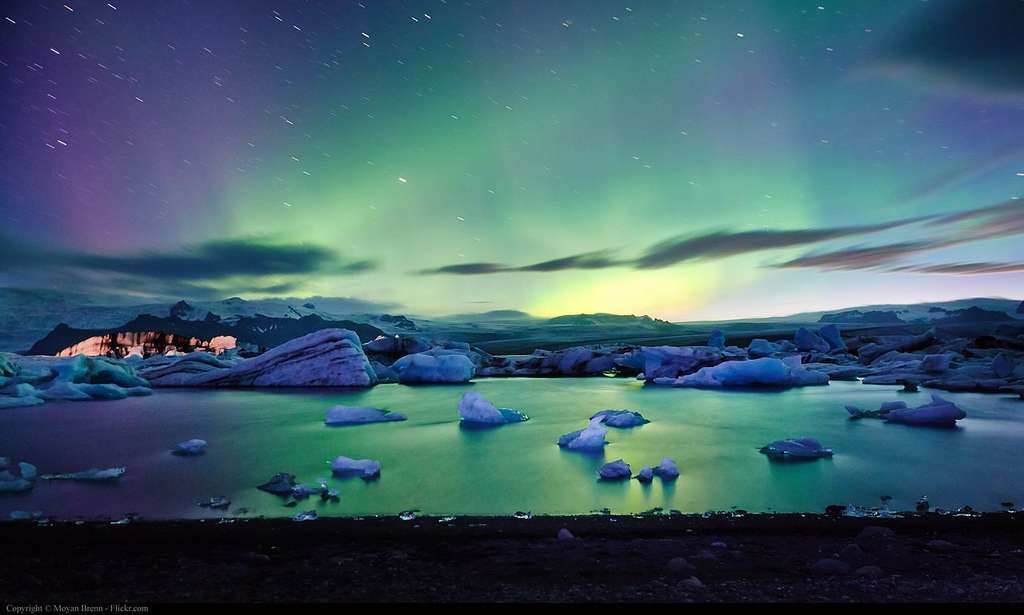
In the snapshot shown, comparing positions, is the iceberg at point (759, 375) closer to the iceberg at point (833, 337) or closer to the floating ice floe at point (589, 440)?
the iceberg at point (833, 337)

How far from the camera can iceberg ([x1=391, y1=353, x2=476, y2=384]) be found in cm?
2717

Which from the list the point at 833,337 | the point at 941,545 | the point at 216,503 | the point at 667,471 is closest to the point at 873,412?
the point at 667,471

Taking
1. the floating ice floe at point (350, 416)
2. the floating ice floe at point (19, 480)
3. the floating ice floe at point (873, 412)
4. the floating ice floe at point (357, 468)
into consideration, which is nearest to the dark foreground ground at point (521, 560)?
the floating ice floe at point (19, 480)

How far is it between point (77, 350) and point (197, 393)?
87.7 feet

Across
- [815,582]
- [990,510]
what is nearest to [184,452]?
[815,582]

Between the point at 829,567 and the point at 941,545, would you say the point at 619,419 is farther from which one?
the point at 829,567

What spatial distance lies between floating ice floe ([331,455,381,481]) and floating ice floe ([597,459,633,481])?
10.3 ft

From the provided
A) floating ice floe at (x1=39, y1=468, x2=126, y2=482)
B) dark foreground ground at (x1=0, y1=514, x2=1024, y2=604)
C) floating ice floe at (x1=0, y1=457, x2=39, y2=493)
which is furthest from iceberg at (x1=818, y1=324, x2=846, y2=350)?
floating ice floe at (x1=0, y1=457, x2=39, y2=493)

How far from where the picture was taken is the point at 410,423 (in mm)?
13672

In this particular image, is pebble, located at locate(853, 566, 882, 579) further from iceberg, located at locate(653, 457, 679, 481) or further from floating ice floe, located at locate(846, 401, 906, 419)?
floating ice floe, located at locate(846, 401, 906, 419)

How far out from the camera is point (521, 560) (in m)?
3.97

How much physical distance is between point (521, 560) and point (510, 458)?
207 inches

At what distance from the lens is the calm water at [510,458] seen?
6258 mm

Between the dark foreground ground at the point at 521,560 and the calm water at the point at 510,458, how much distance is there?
2.67 feet
